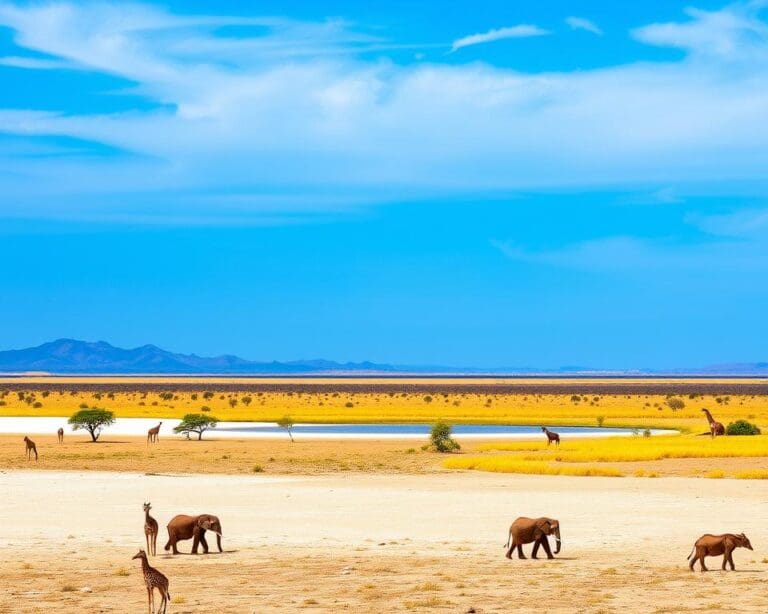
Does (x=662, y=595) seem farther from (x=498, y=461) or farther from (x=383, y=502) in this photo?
(x=498, y=461)

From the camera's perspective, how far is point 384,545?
21422 millimetres

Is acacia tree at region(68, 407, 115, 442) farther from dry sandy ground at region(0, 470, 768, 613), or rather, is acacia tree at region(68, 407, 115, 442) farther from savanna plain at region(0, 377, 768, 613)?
dry sandy ground at region(0, 470, 768, 613)

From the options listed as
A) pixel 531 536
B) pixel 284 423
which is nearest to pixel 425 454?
pixel 284 423

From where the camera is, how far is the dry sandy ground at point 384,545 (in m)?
16.0

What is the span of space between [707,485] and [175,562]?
56.7 feet

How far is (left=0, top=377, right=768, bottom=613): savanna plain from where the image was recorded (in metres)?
16.3

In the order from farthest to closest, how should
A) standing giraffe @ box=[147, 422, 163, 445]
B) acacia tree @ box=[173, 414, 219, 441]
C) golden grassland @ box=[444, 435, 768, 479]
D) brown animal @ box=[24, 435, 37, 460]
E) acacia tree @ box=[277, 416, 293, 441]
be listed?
acacia tree @ box=[277, 416, 293, 441] → acacia tree @ box=[173, 414, 219, 441] → standing giraffe @ box=[147, 422, 163, 445] → brown animal @ box=[24, 435, 37, 460] → golden grassland @ box=[444, 435, 768, 479]

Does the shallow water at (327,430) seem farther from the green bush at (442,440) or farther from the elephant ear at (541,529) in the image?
the elephant ear at (541,529)

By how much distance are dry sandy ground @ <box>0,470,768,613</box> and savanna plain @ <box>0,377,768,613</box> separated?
0.04 m

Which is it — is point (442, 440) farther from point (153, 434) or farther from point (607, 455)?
point (153, 434)

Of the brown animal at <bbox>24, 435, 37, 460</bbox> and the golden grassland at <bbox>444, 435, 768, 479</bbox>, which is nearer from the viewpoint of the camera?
the golden grassland at <bbox>444, 435, 768, 479</bbox>

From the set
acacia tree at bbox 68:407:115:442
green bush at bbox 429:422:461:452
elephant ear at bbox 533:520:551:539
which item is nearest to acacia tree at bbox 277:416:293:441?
acacia tree at bbox 68:407:115:442

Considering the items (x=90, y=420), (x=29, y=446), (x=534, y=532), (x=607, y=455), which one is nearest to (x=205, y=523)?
→ (x=534, y=532)

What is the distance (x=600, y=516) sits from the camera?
25.8 metres
